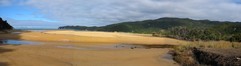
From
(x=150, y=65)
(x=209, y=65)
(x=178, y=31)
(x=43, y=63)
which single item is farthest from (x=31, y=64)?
(x=178, y=31)

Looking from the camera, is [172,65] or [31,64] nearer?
[31,64]

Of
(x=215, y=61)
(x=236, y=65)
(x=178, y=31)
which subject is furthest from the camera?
(x=178, y=31)

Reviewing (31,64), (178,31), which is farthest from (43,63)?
(178,31)

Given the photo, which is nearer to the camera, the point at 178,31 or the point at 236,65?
the point at 236,65

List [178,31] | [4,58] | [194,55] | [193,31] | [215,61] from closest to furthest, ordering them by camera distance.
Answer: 1. [215,61]
2. [4,58]
3. [194,55]
4. [193,31]
5. [178,31]

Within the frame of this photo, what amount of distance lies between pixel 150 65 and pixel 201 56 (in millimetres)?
3157

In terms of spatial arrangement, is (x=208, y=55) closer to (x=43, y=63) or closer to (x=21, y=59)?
(x=43, y=63)

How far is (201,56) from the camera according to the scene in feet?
66.8

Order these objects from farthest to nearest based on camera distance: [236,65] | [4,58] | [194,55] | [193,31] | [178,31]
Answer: [178,31]
[193,31]
[194,55]
[4,58]
[236,65]

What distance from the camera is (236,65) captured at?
633 inches

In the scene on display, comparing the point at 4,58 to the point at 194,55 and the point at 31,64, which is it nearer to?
the point at 31,64

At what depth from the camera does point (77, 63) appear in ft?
64.0

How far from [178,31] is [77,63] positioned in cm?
7579

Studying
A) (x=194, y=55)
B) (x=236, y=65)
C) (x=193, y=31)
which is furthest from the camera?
(x=193, y=31)
